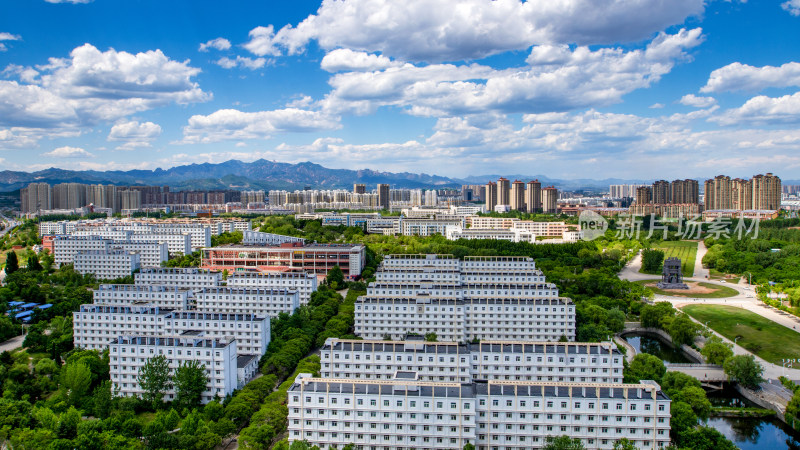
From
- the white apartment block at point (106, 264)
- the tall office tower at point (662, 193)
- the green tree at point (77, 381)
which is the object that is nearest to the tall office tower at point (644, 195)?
the tall office tower at point (662, 193)

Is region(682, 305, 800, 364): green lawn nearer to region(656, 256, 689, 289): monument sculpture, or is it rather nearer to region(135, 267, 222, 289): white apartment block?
region(656, 256, 689, 289): monument sculpture

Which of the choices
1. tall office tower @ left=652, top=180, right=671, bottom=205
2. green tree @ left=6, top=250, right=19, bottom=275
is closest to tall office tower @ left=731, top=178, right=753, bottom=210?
tall office tower @ left=652, top=180, right=671, bottom=205

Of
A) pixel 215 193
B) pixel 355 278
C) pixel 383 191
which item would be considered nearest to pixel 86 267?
pixel 355 278

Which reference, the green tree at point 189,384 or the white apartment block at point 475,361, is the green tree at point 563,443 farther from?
the green tree at point 189,384

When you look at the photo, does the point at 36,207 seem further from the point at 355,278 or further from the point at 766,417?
the point at 766,417

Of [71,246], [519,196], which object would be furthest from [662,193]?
[71,246]
